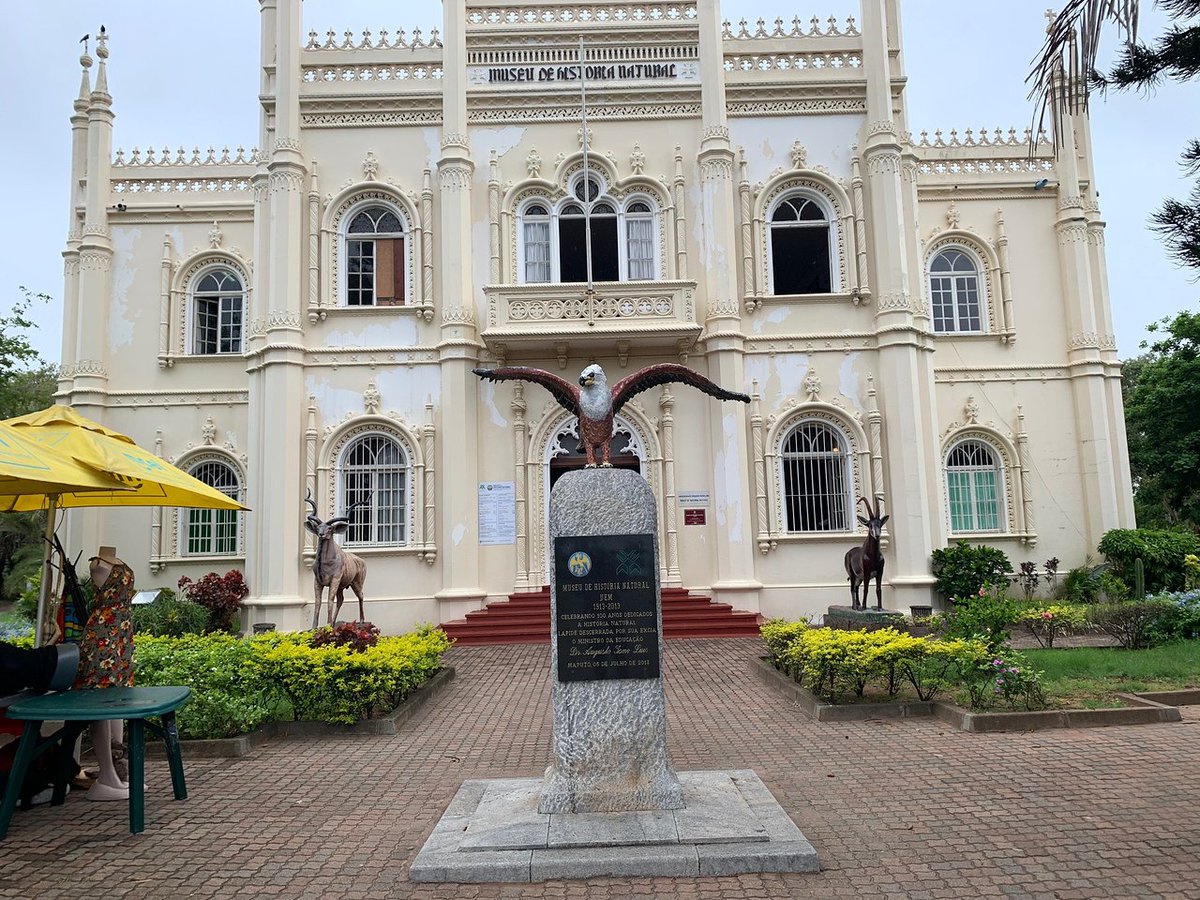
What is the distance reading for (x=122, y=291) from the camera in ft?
63.7

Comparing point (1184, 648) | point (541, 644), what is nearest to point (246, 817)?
point (541, 644)

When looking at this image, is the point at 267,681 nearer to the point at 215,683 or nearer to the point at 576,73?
the point at 215,683

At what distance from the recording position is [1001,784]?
655cm

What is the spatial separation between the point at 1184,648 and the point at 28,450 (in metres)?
13.2

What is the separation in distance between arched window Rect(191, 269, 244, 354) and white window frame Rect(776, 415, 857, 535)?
1195 cm

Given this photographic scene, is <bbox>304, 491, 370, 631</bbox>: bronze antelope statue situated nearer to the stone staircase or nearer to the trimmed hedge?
the stone staircase

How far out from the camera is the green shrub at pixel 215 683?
27.0 feet

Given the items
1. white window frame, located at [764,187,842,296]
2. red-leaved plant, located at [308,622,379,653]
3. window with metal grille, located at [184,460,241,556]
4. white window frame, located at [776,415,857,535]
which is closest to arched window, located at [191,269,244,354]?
window with metal grille, located at [184,460,241,556]

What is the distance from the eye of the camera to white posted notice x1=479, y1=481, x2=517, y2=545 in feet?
56.1

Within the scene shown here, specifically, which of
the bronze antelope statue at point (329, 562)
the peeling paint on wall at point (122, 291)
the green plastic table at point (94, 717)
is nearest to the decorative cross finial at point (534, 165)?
the bronze antelope statue at point (329, 562)

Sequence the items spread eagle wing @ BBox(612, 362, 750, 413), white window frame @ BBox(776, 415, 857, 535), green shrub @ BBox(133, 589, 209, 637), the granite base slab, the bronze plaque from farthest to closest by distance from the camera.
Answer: white window frame @ BBox(776, 415, 857, 535) → green shrub @ BBox(133, 589, 209, 637) → spread eagle wing @ BBox(612, 362, 750, 413) → the bronze plaque → the granite base slab

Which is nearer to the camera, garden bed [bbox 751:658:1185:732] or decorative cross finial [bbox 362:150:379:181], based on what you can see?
garden bed [bbox 751:658:1185:732]

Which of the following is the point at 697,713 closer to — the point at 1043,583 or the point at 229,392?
the point at 1043,583

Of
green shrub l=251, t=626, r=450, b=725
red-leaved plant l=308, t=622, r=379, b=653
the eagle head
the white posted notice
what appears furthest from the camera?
the white posted notice
